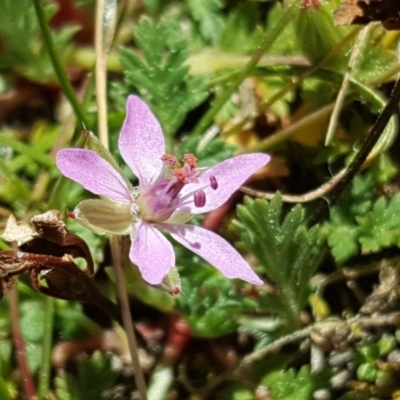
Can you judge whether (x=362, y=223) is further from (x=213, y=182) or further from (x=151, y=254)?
(x=151, y=254)

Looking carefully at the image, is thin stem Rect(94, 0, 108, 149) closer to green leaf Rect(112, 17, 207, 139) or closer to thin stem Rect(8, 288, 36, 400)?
green leaf Rect(112, 17, 207, 139)

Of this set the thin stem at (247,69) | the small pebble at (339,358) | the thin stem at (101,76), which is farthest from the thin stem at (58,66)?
the small pebble at (339,358)

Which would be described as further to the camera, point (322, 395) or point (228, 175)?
point (322, 395)

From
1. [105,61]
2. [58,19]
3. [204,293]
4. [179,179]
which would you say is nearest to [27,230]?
[179,179]

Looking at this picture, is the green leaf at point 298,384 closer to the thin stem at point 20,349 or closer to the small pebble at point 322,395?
the small pebble at point 322,395

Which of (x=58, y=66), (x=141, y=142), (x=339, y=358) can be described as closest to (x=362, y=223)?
(x=339, y=358)

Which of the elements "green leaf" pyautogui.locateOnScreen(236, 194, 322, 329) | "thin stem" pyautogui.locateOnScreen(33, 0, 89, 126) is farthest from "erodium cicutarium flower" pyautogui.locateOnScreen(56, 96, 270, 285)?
"thin stem" pyautogui.locateOnScreen(33, 0, 89, 126)

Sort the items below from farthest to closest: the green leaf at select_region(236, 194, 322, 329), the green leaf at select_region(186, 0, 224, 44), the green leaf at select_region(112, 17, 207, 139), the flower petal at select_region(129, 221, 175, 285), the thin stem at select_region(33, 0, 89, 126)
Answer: the green leaf at select_region(186, 0, 224, 44) < the green leaf at select_region(112, 17, 207, 139) < the thin stem at select_region(33, 0, 89, 126) < the green leaf at select_region(236, 194, 322, 329) < the flower petal at select_region(129, 221, 175, 285)
